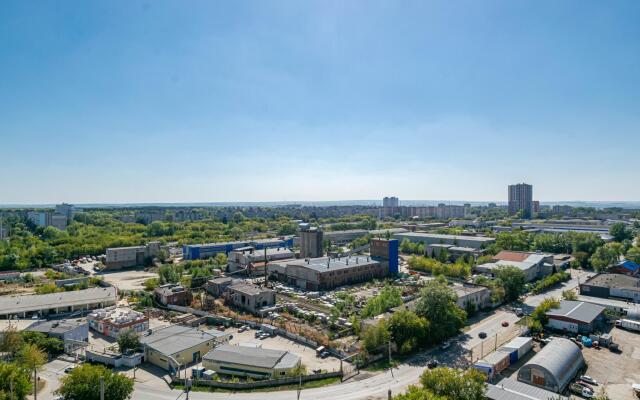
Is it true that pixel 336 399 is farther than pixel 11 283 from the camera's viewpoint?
No

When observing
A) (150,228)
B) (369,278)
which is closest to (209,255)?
(369,278)

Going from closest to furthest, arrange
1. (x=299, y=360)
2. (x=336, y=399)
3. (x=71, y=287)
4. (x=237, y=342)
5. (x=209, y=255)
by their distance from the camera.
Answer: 1. (x=336, y=399)
2. (x=299, y=360)
3. (x=237, y=342)
4. (x=71, y=287)
5. (x=209, y=255)

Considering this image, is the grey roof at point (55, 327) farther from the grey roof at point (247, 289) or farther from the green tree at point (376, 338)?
the green tree at point (376, 338)

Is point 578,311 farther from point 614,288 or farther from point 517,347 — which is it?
point 614,288

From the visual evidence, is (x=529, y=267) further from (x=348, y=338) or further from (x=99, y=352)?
(x=99, y=352)

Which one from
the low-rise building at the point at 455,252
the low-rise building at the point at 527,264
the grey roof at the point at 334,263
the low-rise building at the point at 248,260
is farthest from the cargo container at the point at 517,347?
the low-rise building at the point at 248,260

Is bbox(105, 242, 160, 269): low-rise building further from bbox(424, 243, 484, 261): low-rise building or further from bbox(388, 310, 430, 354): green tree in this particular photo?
bbox(388, 310, 430, 354): green tree

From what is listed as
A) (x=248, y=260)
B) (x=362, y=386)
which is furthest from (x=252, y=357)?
(x=248, y=260)
